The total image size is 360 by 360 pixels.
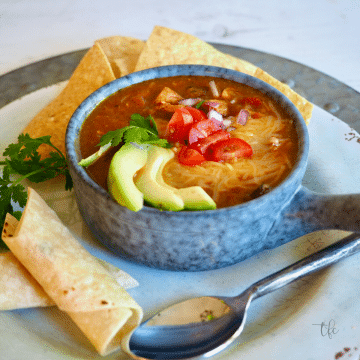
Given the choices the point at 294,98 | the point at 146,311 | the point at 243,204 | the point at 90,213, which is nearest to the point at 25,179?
the point at 90,213

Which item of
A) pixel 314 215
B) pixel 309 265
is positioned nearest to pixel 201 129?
pixel 314 215

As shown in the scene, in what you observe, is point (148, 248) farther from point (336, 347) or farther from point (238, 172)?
point (336, 347)

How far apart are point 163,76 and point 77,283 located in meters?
1.57

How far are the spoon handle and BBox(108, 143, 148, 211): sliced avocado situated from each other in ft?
2.29

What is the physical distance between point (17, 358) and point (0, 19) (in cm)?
446

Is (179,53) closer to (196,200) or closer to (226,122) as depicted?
(226,122)

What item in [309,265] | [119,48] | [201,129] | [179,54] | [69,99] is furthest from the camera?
[119,48]

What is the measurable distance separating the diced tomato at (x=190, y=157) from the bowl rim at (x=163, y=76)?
Result: 1.26ft

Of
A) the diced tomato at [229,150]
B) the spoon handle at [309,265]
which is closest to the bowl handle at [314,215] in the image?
the spoon handle at [309,265]

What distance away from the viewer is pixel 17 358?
1910 millimetres

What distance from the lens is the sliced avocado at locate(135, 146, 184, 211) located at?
6.69ft

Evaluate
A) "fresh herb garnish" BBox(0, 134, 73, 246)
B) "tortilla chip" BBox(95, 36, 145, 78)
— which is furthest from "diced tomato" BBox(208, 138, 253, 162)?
"tortilla chip" BBox(95, 36, 145, 78)

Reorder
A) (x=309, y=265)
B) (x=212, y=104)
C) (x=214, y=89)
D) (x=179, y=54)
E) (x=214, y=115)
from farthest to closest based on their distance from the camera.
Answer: (x=179, y=54), (x=214, y=89), (x=212, y=104), (x=214, y=115), (x=309, y=265)

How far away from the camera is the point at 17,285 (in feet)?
7.02
